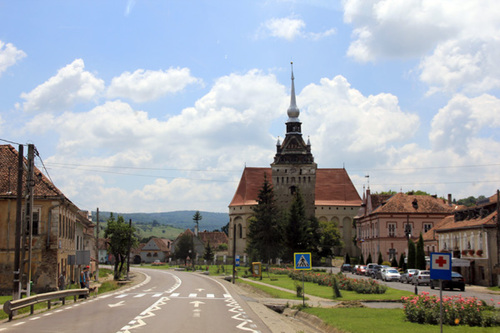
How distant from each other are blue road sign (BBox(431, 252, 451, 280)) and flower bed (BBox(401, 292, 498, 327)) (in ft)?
15.8

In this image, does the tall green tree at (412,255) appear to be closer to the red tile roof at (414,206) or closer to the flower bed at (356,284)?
the red tile roof at (414,206)

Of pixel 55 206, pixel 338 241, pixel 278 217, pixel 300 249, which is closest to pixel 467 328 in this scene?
pixel 55 206

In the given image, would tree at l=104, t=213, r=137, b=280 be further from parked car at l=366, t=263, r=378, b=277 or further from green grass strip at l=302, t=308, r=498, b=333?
green grass strip at l=302, t=308, r=498, b=333

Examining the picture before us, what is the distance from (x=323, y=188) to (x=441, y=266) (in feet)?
354

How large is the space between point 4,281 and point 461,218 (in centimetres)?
4047

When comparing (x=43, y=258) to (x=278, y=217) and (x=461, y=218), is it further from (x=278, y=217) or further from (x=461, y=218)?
(x=278, y=217)

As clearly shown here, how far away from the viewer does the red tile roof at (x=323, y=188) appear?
11729 centimetres

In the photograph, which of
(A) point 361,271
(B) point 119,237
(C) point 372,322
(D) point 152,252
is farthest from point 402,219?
(D) point 152,252

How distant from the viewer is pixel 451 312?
56.7ft

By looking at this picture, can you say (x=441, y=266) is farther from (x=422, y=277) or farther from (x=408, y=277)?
(x=408, y=277)

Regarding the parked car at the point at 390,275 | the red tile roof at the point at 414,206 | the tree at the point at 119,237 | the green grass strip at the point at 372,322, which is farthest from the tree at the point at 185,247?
the green grass strip at the point at 372,322

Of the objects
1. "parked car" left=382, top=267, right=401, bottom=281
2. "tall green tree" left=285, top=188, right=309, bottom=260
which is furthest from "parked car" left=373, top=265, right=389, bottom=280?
"tall green tree" left=285, top=188, right=309, bottom=260

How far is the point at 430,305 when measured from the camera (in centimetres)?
1803

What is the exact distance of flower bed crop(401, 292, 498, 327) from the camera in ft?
55.5
